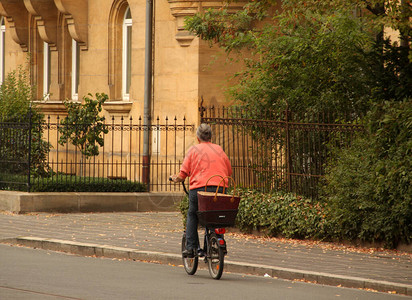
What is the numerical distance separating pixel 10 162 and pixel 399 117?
9440 millimetres

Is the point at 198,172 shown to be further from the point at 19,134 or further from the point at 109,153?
the point at 109,153

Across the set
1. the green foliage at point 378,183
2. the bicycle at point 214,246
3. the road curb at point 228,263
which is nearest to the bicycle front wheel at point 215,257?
the bicycle at point 214,246

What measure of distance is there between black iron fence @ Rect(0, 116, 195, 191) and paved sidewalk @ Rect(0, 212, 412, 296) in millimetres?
1608

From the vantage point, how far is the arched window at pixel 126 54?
980 inches

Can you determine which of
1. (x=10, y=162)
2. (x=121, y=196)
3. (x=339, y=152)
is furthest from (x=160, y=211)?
(x=339, y=152)

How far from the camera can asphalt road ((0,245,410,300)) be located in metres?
9.16

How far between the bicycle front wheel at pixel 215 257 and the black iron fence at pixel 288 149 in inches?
164

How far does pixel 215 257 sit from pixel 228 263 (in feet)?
3.41

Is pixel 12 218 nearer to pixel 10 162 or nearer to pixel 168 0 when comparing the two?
pixel 10 162

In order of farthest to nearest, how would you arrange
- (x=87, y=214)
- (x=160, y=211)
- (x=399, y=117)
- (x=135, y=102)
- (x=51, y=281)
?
1. (x=135, y=102)
2. (x=160, y=211)
3. (x=87, y=214)
4. (x=399, y=117)
5. (x=51, y=281)

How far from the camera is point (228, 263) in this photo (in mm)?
11484

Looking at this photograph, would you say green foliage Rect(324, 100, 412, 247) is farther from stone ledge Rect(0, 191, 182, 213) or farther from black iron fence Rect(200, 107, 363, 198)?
stone ledge Rect(0, 191, 182, 213)

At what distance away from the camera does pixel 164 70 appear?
73.6 ft

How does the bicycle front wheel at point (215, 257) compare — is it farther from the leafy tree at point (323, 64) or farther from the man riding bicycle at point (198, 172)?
the leafy tree at point (323, 64)
